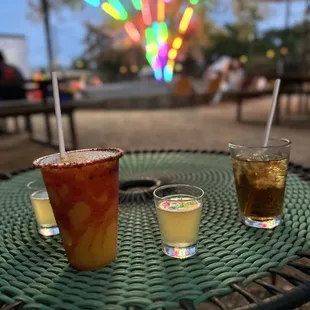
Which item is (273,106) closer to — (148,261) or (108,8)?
(148,261)

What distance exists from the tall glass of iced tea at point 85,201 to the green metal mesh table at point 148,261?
0.03 metres

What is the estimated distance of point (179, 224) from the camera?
1.72 feet

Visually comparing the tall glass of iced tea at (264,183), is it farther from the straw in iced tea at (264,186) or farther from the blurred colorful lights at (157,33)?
the blurred colorful lights at (157,33)

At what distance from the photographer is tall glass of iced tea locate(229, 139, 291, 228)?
611 mm

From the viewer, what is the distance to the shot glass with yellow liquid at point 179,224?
53cm

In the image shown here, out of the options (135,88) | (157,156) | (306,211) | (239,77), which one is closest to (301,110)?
(239,77)

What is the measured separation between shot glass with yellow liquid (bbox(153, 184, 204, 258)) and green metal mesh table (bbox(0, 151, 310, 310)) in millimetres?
17

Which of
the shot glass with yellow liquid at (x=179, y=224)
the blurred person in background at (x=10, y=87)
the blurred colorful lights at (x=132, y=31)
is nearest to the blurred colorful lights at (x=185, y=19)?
the blurred colorful lights at (x=132, y=31)

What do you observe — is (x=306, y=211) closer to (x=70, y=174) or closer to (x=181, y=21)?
(x=70, y=174)

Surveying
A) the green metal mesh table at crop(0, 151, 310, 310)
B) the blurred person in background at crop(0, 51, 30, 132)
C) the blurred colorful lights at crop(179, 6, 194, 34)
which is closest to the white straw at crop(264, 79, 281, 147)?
the green metal mesh table at crop(0, 151, 310, 310)

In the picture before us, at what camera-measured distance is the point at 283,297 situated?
0.41 metres

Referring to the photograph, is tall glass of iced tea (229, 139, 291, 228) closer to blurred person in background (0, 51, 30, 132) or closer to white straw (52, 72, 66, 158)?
white straw (52, 72, 66, 158)

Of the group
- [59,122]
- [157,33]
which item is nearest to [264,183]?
[59,122]

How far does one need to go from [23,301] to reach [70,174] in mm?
161
